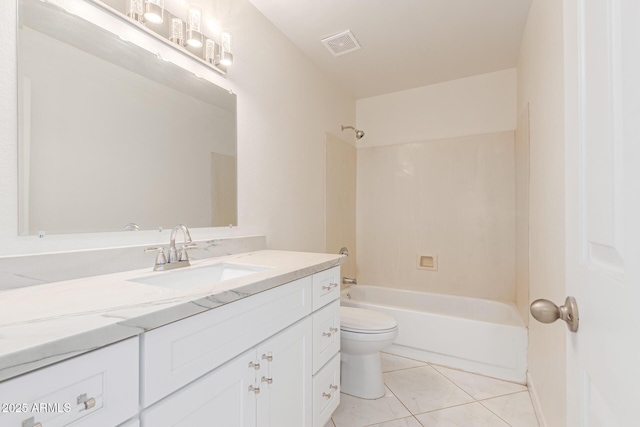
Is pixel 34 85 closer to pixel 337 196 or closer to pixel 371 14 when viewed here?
pixel 371 14

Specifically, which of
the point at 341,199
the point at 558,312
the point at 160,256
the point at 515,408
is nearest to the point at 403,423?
the point at 515,408

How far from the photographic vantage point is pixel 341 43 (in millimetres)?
2180

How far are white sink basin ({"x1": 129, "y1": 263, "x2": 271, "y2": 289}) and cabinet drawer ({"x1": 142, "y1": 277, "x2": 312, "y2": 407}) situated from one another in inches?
7.0

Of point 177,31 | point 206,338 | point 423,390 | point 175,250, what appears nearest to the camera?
point 206,338

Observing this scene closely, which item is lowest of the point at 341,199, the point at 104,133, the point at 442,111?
A: the point at 341,199

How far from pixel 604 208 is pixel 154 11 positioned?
5.19 feet

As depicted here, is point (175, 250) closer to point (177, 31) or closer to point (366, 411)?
point (177, 31)

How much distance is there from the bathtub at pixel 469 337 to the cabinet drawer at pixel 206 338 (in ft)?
5.01

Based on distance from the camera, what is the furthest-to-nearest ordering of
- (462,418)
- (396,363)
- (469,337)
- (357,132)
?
(357,132) → (396,363) → (469,337) → (462,418)

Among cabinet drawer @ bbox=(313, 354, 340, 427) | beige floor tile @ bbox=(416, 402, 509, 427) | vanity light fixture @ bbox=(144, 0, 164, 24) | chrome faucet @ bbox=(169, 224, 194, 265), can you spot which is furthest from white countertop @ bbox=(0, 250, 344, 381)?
beige floor tile @ bbox=(416, 402, 509, 427)

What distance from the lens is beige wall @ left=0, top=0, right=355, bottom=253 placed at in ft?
5.75

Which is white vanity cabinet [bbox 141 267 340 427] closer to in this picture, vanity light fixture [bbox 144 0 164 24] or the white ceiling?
vanity light fixture [bbox 144 0 164 24]

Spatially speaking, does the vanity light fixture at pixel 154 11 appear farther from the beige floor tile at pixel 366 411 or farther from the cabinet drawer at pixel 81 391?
the beige floor tile at pixel 366 411

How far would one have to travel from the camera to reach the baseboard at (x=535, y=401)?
153cm
